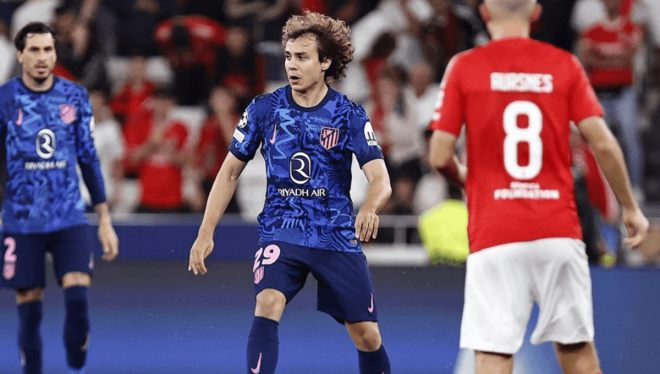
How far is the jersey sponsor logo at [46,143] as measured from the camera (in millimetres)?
6410

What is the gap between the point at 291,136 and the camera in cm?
533

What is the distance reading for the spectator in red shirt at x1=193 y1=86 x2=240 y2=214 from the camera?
495 inches

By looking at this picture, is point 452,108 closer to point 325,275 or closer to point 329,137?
point 329,137

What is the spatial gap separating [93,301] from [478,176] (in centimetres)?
656

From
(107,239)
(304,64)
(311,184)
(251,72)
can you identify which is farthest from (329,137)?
(251,72)

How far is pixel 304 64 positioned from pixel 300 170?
0.56m

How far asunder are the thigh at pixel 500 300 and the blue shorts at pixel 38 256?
2.97 metres

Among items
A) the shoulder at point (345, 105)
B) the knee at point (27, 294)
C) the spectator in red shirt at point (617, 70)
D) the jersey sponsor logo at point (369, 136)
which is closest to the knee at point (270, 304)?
the jersey sponsor logo at point (369, 136)

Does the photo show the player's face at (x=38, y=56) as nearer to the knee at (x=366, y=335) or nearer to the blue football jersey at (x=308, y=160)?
the blue football jersey at (x=308, y=160)

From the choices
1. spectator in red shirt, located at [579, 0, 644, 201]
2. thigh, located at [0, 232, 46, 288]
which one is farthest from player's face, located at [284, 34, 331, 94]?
spectator in red shirt, located at [579, 0, 644, 201]

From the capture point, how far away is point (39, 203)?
640 centimetres

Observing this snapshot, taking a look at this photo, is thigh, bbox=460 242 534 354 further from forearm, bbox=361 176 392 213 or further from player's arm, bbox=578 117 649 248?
forearm, bbox=361 176 392 213

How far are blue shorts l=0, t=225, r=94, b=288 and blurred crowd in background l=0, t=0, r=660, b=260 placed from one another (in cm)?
571

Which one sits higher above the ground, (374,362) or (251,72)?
(251,72)
